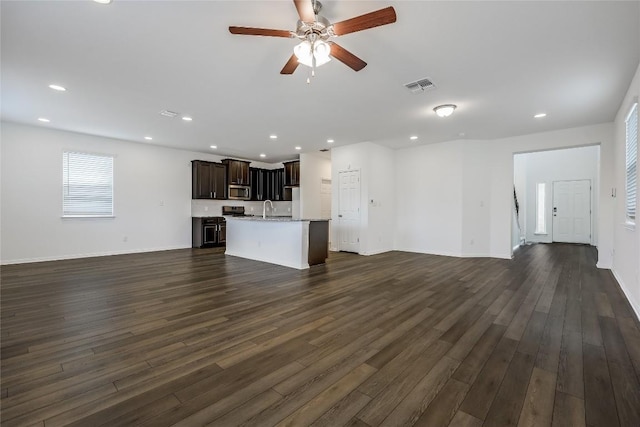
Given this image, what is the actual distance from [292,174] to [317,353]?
23.7 feet

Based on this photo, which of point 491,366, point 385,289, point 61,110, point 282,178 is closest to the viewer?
point 491,366

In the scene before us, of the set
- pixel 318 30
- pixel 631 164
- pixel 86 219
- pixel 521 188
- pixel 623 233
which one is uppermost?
pixel 318 30

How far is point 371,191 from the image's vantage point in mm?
6977

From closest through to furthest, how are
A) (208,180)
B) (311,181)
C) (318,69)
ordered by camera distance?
(318,69) < (208,180) < (311,181)

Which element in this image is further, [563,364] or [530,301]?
[530,301]

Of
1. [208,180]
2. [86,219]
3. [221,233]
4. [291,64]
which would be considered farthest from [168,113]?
[221,233]

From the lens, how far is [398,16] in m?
2.37

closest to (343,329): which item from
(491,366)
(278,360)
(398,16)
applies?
(278,360)

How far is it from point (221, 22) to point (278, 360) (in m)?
2.88

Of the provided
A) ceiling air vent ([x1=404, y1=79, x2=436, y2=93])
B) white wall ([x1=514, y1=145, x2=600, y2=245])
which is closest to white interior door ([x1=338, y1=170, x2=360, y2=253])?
ceiling air vent ([x1=404, y1=79, x2=436, y2=93])

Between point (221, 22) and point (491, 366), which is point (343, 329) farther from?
point (221, 22)

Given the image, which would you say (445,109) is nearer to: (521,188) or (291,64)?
(291,64)

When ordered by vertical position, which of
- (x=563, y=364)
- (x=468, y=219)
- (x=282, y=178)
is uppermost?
(x=282, y=178)

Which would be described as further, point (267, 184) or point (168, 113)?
point (267, 184)
